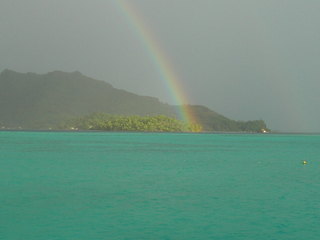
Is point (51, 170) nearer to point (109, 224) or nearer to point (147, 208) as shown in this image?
point (147, 208)

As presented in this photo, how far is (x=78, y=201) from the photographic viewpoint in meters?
28.8

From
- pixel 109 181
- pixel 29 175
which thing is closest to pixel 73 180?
pixel 109 181

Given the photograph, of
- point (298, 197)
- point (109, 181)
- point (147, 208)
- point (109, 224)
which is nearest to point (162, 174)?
point (109, 181)

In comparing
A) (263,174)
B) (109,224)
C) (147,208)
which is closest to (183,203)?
(147,208)

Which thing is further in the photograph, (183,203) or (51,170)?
(51,170)

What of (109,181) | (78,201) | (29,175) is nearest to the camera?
(78,201)

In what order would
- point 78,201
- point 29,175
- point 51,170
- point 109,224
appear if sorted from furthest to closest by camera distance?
1. point 51,170
2. point 29,175
3. point 78,201
4. point 109,224

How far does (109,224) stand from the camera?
22594 mm

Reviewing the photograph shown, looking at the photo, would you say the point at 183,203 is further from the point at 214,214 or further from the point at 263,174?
the point at 263,174

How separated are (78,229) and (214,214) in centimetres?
795

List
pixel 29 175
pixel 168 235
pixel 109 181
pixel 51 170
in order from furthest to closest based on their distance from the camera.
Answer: pixel 51 170
pixel 29 175
pixel 109 181
pixel 168 235

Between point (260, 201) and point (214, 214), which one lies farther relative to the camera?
point (260, 201)

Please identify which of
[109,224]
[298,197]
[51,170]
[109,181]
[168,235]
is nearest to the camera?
[168,235]

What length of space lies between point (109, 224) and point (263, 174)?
31005 millimetres
